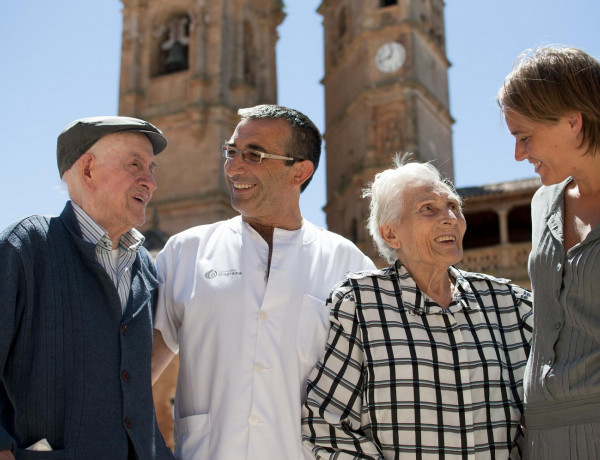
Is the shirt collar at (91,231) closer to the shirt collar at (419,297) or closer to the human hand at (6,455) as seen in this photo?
the human hand at (6,455)

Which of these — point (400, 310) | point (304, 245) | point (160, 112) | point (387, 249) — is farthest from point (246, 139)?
point (160, 112)

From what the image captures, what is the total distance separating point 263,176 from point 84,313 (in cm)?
124

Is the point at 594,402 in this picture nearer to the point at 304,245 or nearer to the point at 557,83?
the point at 557,83

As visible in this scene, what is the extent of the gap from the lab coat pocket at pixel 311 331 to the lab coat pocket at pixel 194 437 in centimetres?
50

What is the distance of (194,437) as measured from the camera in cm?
360

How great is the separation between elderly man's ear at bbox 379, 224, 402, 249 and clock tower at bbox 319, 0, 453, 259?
852 inches

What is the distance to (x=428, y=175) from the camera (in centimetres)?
380

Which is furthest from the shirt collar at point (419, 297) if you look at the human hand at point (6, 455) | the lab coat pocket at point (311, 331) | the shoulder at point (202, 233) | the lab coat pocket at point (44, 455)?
the human hand at point (6, 455)

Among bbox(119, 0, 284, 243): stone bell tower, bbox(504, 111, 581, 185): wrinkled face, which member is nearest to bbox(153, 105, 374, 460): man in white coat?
bbox(504, 111, 581, 185): wrinkled face

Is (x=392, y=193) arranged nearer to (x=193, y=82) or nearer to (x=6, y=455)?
(x=6, y=455)

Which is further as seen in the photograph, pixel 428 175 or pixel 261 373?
pixel 428 175

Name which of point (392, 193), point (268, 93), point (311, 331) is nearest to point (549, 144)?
point (392, 193)

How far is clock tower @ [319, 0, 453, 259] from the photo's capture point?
27266 mm

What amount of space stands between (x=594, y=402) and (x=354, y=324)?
40.7 inches
